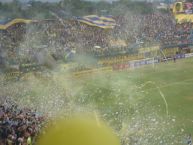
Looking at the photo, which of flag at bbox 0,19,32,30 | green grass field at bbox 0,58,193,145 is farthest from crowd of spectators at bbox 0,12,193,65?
green grass field at bbox 0,58,193,145

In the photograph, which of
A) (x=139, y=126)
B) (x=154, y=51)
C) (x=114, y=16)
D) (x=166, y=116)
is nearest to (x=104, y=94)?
(x=166, y=116)

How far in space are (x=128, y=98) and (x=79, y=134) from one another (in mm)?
14880

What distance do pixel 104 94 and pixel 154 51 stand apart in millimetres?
9209

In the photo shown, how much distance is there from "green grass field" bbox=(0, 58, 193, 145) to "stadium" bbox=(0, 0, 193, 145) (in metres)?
0.04

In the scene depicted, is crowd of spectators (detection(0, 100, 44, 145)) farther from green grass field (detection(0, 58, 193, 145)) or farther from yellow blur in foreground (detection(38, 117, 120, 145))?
yellow blur in foreground (detection(38, 117, 120, 145))

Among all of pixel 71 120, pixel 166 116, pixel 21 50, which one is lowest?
pixel 166 116

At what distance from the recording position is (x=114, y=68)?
22.2 metres

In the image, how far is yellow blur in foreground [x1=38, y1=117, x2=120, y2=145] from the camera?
7.22ft

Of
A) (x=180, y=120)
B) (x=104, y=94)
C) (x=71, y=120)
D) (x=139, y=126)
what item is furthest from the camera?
(x=104, y=94)

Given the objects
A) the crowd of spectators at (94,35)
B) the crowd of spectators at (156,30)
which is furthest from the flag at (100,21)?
the crowd of spectators at (156,30)

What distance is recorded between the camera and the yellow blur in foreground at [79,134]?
7.22 ft

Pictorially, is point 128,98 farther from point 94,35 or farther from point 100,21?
point 100,21

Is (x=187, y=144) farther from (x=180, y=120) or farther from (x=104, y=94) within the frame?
(x=104, y=94)

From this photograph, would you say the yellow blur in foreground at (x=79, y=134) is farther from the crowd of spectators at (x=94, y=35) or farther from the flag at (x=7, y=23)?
the flag at (x=7, y=23)
